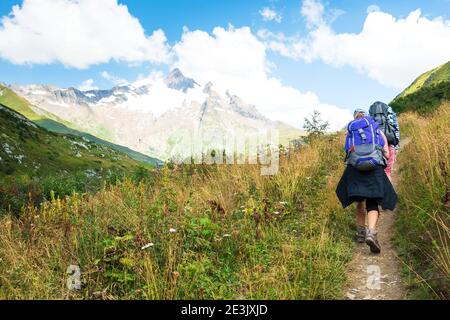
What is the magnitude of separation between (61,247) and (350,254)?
407cm

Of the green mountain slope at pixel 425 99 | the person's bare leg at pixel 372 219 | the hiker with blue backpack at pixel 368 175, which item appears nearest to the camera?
the person's bare leg at pixel 372 219

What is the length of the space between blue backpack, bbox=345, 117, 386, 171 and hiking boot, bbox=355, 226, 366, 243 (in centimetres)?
99

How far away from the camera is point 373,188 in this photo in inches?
241

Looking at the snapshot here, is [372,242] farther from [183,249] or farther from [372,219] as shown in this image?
[183,249]

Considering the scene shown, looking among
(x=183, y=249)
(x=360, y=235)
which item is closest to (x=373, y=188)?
(x=360, y=235)

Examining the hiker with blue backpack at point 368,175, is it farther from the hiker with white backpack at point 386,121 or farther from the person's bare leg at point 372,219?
the hiker with white backpack at point 386,121

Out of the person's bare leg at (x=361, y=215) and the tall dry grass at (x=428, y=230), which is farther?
the person's bare leg at (x=361, y=215)

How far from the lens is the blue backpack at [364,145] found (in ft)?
20.0

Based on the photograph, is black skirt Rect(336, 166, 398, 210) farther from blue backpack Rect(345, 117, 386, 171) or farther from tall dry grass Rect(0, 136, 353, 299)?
tall dry grass Rect(0, 136, 353, 299)

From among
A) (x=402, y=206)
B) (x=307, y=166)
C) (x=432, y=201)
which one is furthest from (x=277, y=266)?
(x=307, y=166)

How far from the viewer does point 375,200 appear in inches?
243

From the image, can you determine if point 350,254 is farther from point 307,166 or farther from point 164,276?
point 307,166

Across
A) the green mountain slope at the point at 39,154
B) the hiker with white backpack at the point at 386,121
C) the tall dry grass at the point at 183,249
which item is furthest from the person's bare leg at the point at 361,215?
the green mountain slope at the point at 39,154
